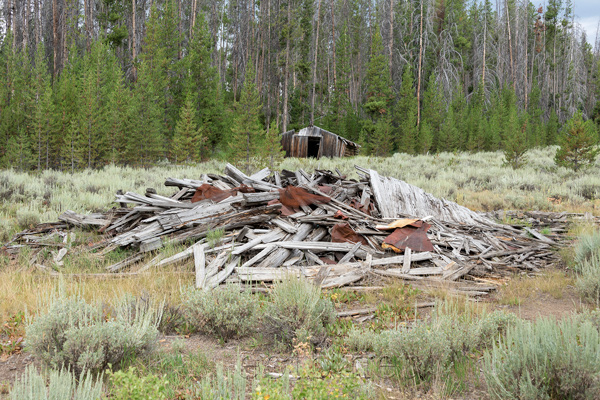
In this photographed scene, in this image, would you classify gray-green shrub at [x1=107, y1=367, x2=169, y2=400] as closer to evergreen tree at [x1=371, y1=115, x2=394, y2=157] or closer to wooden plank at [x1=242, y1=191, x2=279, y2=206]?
wooden plank at [x1=242, y1=191, x2=279, y2=206]

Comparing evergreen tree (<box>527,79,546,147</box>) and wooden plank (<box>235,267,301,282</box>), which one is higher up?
evergreen tree (<box>527,79,546,147</box>)

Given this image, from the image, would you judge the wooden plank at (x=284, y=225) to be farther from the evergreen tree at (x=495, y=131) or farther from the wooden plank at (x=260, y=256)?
the evergreen tree at (x=495, y=131)

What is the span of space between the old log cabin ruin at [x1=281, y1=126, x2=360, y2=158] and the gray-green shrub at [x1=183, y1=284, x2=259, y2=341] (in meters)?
27.6

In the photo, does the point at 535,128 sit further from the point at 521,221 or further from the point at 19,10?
the point at 19,10

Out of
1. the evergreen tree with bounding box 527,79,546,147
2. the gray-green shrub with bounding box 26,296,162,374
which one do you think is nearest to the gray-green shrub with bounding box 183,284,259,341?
the gray-green shrub with bounding box 26,296,162,374

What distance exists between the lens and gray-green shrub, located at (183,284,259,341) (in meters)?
3.75

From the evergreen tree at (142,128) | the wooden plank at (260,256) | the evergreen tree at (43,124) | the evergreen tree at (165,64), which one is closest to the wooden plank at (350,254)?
the wooden plank at (260,256)

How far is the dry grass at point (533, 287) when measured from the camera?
15.9ft

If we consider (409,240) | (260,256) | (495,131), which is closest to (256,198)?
(260,256)

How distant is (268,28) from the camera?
37.0 m

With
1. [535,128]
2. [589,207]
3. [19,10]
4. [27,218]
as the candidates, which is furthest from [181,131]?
[535,128]

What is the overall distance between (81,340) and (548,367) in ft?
11.2

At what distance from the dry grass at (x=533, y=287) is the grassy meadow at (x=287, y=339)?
0.02 m

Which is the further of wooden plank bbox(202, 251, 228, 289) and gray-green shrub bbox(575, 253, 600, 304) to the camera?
wooden plank bbox(202, 251, 228, 289)
